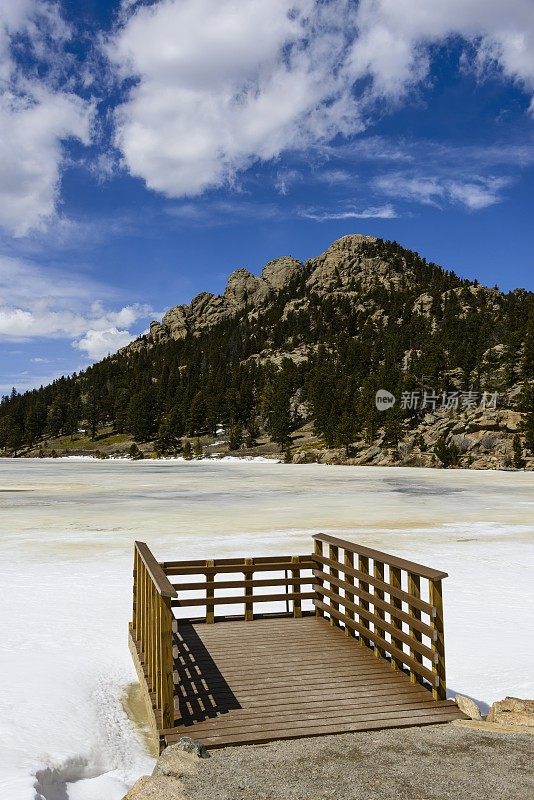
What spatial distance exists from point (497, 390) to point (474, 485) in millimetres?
55423

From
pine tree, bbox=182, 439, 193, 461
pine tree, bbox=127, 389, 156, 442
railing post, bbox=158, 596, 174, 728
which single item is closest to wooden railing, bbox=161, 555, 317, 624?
railing post, bbox=158, 596, 174, 728

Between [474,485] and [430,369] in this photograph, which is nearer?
[474,485]

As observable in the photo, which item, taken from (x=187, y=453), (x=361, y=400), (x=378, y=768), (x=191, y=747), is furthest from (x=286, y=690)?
(x=187, y=453)

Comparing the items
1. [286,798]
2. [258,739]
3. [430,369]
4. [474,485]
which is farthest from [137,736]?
[430,369]

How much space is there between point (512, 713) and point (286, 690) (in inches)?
102

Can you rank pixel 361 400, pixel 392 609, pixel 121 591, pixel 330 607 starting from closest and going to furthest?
pixel 392 609 → pixel 330 607 → pixel 121 591 → pixel 361 400

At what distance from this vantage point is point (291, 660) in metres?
8.59

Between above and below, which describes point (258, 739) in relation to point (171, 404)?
below

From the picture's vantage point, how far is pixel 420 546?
19391mm

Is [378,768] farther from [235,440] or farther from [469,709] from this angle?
[235,440]

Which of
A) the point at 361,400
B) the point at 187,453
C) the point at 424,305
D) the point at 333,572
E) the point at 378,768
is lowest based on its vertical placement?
the point at 378,768

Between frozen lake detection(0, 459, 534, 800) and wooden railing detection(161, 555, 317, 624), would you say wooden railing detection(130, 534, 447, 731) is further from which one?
frozen lake detection(0, 459, 534, 800)

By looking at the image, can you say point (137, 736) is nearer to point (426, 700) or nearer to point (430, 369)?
point (426, 700)

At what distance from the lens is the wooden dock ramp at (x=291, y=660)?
6.54 m
